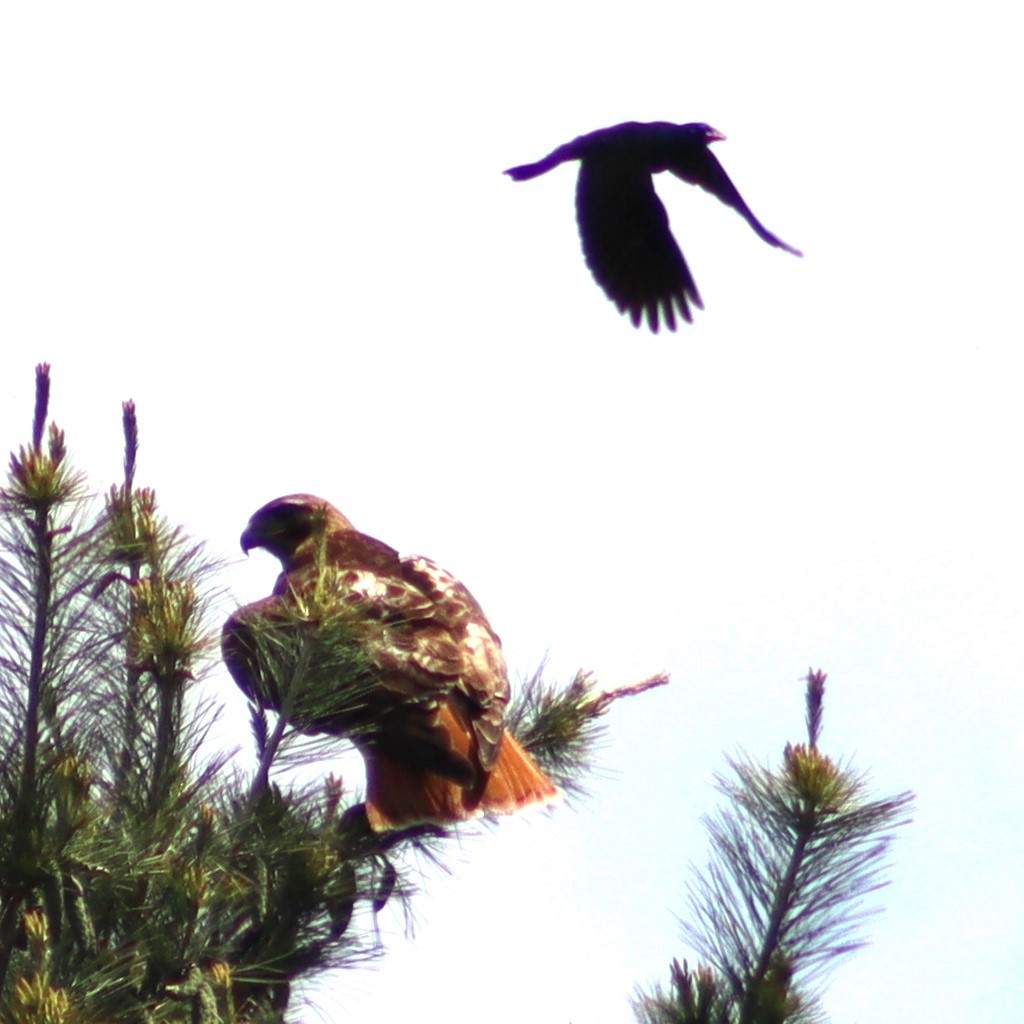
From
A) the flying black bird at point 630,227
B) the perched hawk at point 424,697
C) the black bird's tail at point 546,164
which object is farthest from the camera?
the flying black bird at point 630,227

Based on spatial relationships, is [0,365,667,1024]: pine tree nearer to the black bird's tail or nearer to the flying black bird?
the black bird's tail

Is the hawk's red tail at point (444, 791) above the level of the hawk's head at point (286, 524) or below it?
below

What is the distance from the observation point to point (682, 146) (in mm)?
6488

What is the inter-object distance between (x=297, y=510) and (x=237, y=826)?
2.64 m

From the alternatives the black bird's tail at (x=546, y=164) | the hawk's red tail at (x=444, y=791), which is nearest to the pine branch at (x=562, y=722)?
the hawk's red tail at (x=444, y=791)

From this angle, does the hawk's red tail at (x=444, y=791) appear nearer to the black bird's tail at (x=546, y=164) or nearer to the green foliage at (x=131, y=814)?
the green foliage at (x=131, y=814)

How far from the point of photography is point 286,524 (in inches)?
222

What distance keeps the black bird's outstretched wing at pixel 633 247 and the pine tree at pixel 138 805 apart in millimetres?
3696

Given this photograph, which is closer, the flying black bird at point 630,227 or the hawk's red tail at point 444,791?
the hawk's red tail at point 444,791

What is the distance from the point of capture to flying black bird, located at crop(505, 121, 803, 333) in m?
6.82

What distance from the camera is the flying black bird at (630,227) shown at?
6824 millimetres

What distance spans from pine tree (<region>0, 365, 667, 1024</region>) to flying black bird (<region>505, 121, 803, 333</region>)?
3680mm

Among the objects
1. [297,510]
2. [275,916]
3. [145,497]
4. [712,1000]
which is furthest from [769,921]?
[297,510]

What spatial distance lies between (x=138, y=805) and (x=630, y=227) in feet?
14.0
